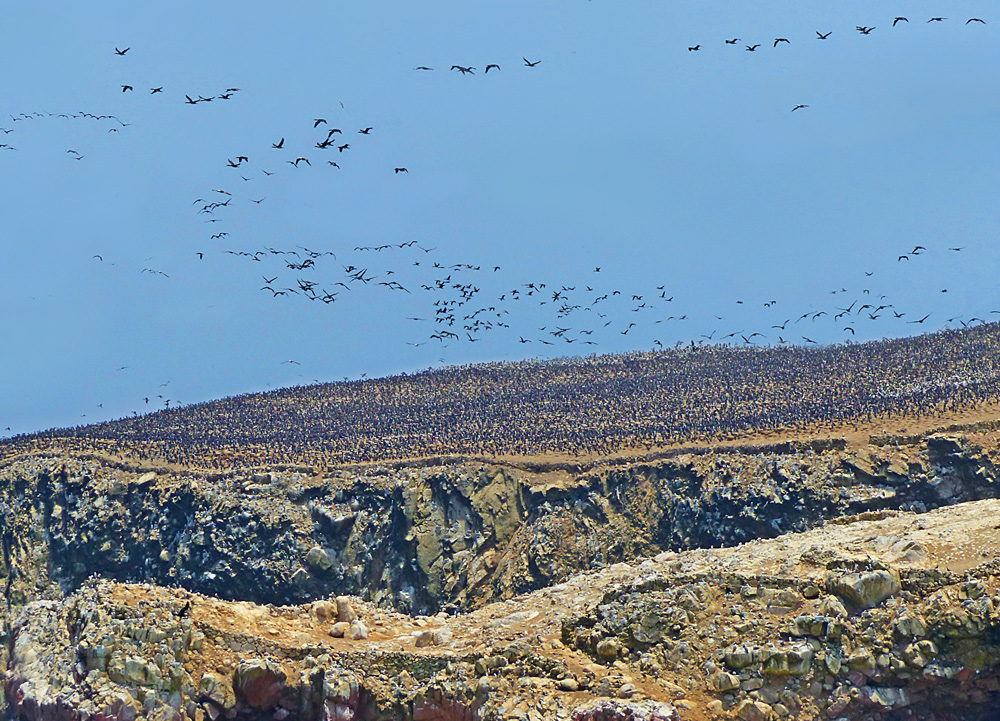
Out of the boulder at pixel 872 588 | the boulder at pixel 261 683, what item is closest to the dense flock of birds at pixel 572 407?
the boulder at pixel 872 588

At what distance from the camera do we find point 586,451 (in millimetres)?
70500

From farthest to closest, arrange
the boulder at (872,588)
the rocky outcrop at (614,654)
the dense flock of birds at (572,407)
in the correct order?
the dense flock of birds at (572,407) < the boulder at (872,588) < the rocky outcrop at (614,654)

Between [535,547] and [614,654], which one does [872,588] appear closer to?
[614,654]

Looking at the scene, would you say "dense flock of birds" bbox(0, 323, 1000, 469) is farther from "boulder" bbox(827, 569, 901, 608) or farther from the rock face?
"boulder" bbox(827, 569, 901, 608)

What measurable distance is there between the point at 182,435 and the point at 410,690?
64.2 m

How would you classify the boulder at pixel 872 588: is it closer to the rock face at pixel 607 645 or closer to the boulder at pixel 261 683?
the rock face at pixel 607 645

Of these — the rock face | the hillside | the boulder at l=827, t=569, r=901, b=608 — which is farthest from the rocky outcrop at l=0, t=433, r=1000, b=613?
the boulder at l=827, t=569, r=901, b=608

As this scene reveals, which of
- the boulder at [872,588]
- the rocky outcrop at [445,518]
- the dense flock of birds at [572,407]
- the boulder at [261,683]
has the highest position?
the dense flock of birds at [572,407]

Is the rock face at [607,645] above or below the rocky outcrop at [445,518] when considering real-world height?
below

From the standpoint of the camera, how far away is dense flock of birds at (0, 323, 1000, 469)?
70562mm

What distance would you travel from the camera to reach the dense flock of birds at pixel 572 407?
70.6 m

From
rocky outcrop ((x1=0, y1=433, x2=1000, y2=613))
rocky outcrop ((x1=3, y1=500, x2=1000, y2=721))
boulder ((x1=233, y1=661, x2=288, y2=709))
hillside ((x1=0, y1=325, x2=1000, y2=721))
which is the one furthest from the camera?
rocky outcrop ((x1=0, y1=433, x2=1000, y2=613))

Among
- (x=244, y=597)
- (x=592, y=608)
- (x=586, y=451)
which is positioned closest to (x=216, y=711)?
(x=592, y=608)

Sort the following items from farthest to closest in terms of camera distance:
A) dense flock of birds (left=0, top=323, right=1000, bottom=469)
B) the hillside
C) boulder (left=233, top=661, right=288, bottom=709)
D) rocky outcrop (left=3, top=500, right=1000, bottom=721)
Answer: dense flock of birds (left=0, top=323, right=1000, bottom=469)
boulder (left=233, top=661, right=288, bottom=709)
the hillside
rocky outcrop (left=3, top=500, right=1000, bottom=721)
